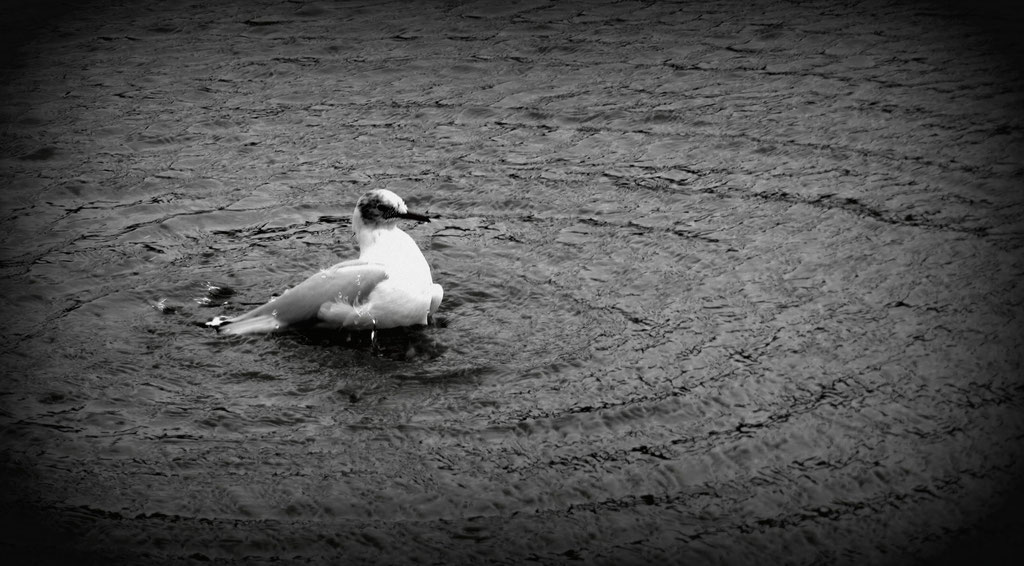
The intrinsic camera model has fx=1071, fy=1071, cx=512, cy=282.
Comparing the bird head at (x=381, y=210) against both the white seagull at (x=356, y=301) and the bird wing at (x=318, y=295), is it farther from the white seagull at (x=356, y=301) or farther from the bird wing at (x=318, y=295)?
the bird wing at (x=318, y=295)

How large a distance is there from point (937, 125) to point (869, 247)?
2870 millimetres

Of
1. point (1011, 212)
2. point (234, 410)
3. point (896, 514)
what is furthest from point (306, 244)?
point (1011, 212)

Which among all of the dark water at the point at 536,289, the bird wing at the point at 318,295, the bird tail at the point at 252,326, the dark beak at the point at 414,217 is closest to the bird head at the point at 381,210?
the dark beak at the point at 414,217

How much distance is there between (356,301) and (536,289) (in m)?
1.49

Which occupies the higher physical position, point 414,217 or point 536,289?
point 414,217

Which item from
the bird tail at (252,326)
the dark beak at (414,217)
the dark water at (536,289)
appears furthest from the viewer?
the dark beak at (414,217)

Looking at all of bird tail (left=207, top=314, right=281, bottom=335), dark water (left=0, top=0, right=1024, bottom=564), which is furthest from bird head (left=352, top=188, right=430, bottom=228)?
bird tail (left=207, top=314, right=281, bottom=335)

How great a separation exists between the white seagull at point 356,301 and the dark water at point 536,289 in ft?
0.55

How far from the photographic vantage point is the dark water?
6.07 m

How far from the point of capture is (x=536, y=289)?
8.60 meters

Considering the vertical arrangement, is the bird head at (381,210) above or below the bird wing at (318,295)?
above

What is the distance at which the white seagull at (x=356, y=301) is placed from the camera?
7.99 meters

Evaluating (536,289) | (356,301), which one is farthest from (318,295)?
(536,289)

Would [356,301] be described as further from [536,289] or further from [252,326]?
[536,289]
